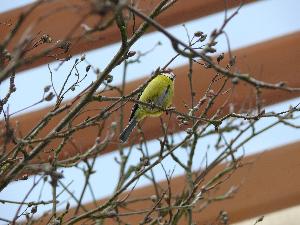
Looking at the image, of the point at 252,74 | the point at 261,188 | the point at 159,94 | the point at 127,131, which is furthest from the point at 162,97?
the point at 261,188

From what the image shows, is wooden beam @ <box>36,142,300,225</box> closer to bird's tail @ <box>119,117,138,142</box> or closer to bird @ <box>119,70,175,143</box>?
bird @ <box>119,70,175,143</box>

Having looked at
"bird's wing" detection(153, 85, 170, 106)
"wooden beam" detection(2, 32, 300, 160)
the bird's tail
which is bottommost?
the bird's tail

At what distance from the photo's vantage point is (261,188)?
3.92 metres

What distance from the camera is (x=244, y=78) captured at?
38.9 inches

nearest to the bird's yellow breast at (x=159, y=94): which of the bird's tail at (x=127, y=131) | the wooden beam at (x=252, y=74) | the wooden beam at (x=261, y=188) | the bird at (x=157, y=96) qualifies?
the bird at (x=157, y=96)

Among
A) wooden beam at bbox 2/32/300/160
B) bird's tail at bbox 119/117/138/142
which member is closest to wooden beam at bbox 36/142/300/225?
wooden beam at bbox 2/32/300/160

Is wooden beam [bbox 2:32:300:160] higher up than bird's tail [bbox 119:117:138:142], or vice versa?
wooden beam [bbox 2:32:300:160]

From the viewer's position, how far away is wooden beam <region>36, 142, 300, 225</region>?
12.6 ft

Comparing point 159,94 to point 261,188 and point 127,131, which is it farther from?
point 261,188

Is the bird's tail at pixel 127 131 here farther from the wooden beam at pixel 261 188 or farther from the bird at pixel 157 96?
the wooden beam at pixel 261 188

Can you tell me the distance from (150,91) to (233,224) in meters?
1.29

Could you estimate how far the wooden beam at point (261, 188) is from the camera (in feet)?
12.6

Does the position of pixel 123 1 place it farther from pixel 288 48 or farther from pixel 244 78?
pixel 288 48

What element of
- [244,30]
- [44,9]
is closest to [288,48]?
[244,30]
